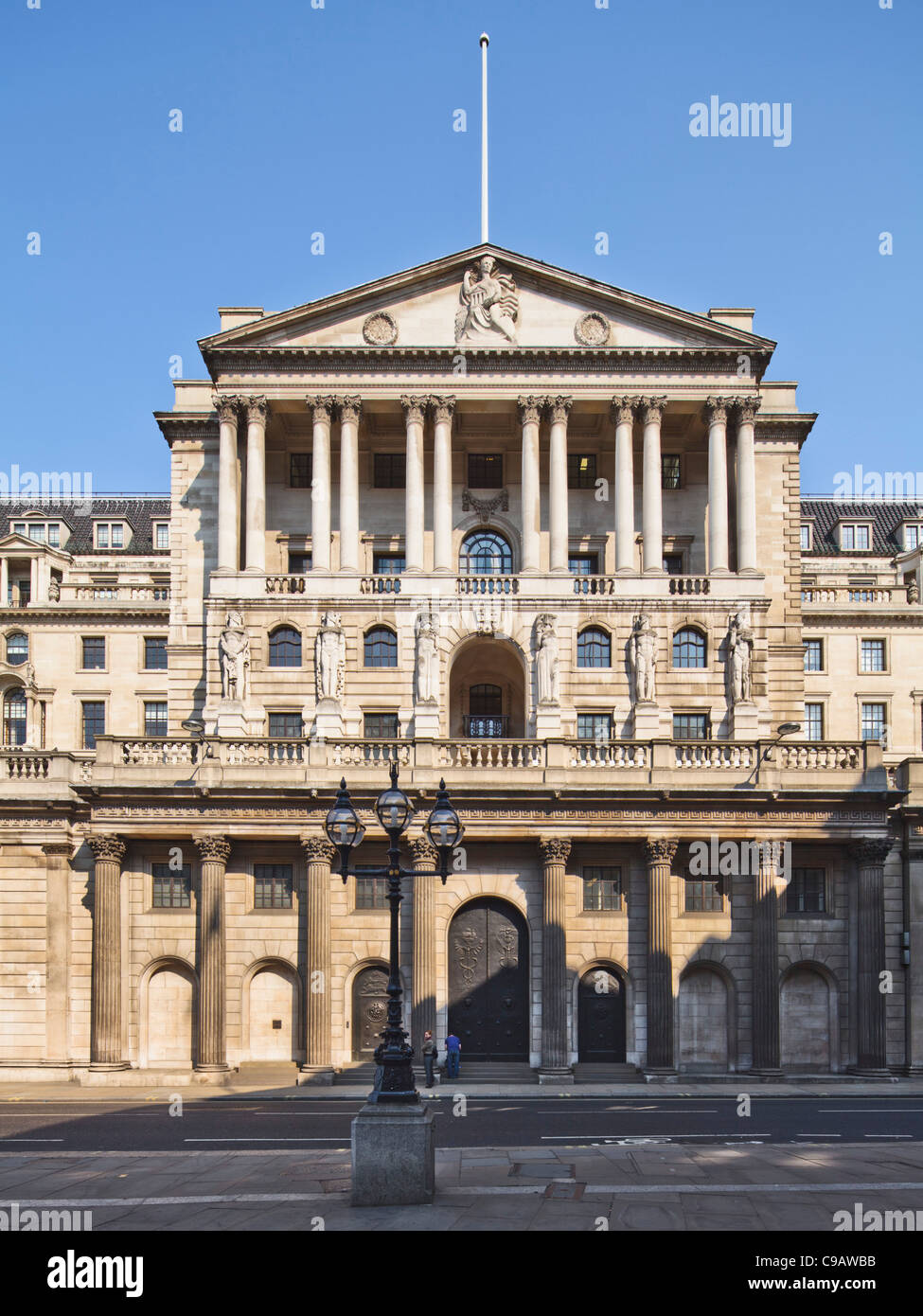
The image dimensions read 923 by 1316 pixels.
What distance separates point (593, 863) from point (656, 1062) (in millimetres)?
6988

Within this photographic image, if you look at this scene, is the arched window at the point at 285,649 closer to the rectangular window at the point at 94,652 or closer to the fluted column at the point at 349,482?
the fluted column at the point at 349,482

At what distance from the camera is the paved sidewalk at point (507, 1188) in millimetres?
17953

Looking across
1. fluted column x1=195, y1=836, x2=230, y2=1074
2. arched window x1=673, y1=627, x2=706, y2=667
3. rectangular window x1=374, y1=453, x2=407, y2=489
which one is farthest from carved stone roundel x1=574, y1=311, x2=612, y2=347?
fluted column x1=195, y1=836, x2=230, y2=1074

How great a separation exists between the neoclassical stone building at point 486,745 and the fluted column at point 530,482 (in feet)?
0.41

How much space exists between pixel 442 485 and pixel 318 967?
1964 centimetres

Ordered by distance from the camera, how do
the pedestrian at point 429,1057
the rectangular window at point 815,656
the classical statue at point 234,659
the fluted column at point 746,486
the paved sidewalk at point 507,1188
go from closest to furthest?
1. the paved sidewalk at point 507,1188
2. the pedestrian at point 429,1057
3. the classical statue at point 234,659
4. the fluted column at point 746,486
5. the rectangular window at point 815,656

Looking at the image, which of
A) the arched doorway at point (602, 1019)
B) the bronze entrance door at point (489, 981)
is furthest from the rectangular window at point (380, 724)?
the arched doorway at point (602, 1019)

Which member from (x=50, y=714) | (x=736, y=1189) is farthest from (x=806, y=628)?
(x=736, y=1189)

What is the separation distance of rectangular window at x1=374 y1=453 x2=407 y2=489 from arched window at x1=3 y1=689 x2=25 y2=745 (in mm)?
31635

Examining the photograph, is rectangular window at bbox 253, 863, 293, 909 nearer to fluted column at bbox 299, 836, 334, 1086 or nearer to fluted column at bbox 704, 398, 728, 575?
fluted column at bbox 299, 836, 334, 1086

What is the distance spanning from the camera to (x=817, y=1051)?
1759 inches
